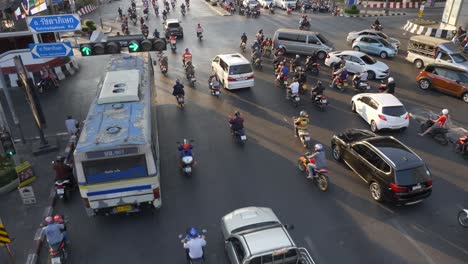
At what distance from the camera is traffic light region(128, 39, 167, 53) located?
16.5 m

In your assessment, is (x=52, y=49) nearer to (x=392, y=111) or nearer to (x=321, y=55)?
(x=392, y=111)

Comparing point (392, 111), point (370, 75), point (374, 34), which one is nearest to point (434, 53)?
point (370, 75)

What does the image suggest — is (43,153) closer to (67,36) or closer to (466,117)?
(466,117)

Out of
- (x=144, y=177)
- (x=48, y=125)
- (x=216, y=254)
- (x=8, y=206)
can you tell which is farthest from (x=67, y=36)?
(x=216, y=254)

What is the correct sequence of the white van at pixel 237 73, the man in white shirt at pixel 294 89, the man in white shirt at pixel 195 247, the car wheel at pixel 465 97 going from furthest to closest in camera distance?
the white van at pixel 237 73
the car wheel at pixel 465 97
the man in white shirt at pixel 294 89
the man in white shirt at pixel 195 247

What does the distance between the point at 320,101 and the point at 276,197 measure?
8.16 metres

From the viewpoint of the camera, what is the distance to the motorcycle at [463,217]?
1140 cm

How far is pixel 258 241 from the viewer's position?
906 centimetres

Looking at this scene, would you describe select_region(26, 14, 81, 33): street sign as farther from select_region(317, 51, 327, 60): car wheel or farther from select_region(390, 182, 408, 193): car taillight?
select_region(317, 51, 327, 60): car wheel

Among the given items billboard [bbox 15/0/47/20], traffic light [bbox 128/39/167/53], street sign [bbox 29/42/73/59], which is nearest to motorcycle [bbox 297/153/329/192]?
traffic light [bbox 128/39/167/53]

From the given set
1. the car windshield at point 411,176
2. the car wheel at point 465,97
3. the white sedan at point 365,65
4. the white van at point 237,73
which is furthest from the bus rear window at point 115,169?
the car wheel at point 465,97

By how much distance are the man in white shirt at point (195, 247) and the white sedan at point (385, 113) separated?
11222 millimetres

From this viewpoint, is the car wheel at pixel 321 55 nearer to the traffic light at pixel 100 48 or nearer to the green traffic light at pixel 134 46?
the green traffic light at pixel 134 46

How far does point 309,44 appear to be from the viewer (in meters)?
28.1
